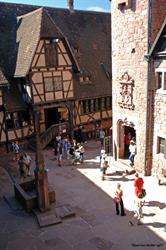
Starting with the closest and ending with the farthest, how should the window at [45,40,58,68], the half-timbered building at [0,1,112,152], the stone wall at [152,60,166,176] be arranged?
the stone wall at [152,60,166,176] < the half-timbered building at [0,1,112,152] < the window at [45,40,58,68]

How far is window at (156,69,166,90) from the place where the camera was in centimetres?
1425

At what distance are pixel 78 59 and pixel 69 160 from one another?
9.32 metres

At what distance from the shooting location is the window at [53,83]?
2127cm

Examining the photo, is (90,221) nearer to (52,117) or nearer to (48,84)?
(48,84)

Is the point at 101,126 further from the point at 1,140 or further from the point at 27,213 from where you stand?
the point at 27,213

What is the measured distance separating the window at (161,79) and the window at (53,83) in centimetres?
903

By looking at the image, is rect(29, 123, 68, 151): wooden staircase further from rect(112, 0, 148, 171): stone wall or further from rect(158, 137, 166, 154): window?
rect(158, 137, 166, 154): window

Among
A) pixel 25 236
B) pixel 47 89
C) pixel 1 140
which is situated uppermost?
pixel 47 89

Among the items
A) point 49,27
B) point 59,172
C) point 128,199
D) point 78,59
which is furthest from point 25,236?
point 78,59

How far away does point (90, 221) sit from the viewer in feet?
39.6

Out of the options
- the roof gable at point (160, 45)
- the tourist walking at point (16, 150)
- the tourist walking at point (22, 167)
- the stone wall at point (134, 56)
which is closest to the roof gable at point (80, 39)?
the tourist walking at point (16, 150)

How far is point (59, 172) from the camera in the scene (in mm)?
17547

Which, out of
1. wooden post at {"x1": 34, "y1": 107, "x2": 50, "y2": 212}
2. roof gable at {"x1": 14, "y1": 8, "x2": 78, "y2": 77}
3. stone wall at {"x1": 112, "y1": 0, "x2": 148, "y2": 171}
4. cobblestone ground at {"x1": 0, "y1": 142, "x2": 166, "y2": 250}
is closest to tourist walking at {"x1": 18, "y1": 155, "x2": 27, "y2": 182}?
cobblestone ground at {"x1": 0, "y1": 142, "x2": 166, "y2": 250}

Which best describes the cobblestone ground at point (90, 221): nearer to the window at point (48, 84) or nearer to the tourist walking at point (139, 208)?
the tourist walking at point (139, 208)
